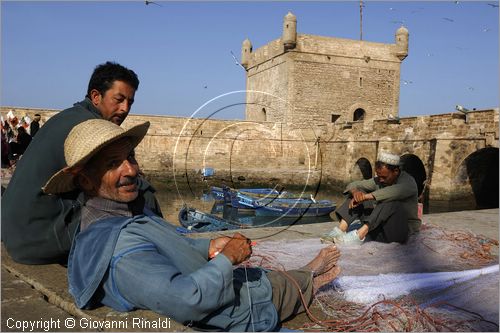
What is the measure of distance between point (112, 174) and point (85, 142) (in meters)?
0.18

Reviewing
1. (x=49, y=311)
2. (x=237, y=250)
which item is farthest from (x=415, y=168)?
(x=49, y=311)

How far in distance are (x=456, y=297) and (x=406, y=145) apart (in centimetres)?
1633

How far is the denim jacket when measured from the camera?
1578 mm

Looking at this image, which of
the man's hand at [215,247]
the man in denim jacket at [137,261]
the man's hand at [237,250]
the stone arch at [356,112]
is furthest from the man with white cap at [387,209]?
the stone arch at [356,112]

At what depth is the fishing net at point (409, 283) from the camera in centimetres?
234

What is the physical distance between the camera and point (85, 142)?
1851 millimetres

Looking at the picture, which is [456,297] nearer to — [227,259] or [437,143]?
[227,259]

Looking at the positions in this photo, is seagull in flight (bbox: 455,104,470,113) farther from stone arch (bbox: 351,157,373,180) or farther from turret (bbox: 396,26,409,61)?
turret (bbox: 396,26,409,61)

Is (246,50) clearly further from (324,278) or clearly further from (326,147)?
(324,278)

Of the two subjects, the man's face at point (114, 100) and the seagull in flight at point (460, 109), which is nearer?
the man's face at point (114, 100)

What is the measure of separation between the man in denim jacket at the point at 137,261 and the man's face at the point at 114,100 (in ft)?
3.51

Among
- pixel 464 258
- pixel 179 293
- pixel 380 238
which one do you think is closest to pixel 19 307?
pixel 179 293

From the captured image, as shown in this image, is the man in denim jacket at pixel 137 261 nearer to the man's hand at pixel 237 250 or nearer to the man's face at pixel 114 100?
the man's hand at pixel 237 250

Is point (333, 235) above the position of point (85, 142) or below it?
below
